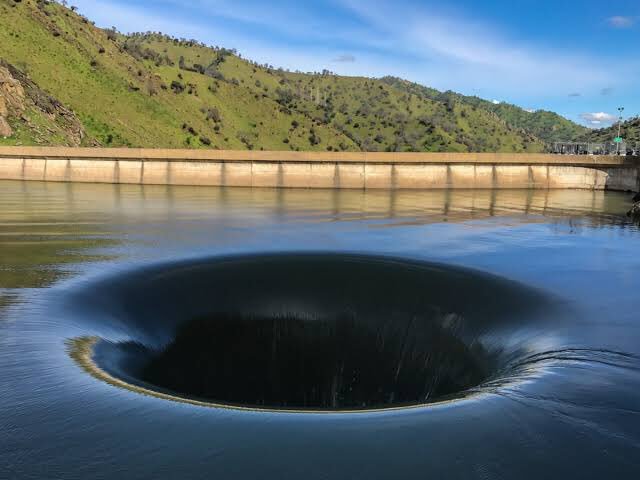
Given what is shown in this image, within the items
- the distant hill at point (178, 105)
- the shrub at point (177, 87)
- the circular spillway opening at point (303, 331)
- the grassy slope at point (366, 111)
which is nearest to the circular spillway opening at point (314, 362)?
the circular spillway opening at point (303, 331)

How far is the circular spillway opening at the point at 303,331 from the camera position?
10250 millimetres

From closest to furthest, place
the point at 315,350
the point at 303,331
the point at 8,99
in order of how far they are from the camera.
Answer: the point at 315,350, the point at 303,331, the point at 8,99

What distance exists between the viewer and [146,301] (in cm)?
1279

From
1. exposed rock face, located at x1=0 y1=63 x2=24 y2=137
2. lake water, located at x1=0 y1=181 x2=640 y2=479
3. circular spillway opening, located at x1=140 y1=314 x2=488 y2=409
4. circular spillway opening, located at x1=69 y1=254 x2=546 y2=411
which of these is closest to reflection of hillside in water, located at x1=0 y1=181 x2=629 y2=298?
lake water, located at x1=0 y1=181 x2=640 y2=479

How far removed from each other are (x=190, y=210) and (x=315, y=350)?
64.1ft

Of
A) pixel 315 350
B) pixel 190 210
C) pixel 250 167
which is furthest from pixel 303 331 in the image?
pixel 250 167

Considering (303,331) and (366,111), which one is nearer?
(303,331)

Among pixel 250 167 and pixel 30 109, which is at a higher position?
pixel 30 109

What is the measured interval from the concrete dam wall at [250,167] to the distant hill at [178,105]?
33.3 ft

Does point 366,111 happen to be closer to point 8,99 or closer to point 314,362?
point 8,99

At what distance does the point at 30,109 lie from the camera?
61531mm

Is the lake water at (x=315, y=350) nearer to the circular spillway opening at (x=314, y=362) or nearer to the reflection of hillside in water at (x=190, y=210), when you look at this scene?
the circular spillway opening at (x=314, y=362)

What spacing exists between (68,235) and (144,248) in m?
4.13

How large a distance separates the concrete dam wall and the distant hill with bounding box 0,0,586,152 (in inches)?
400
